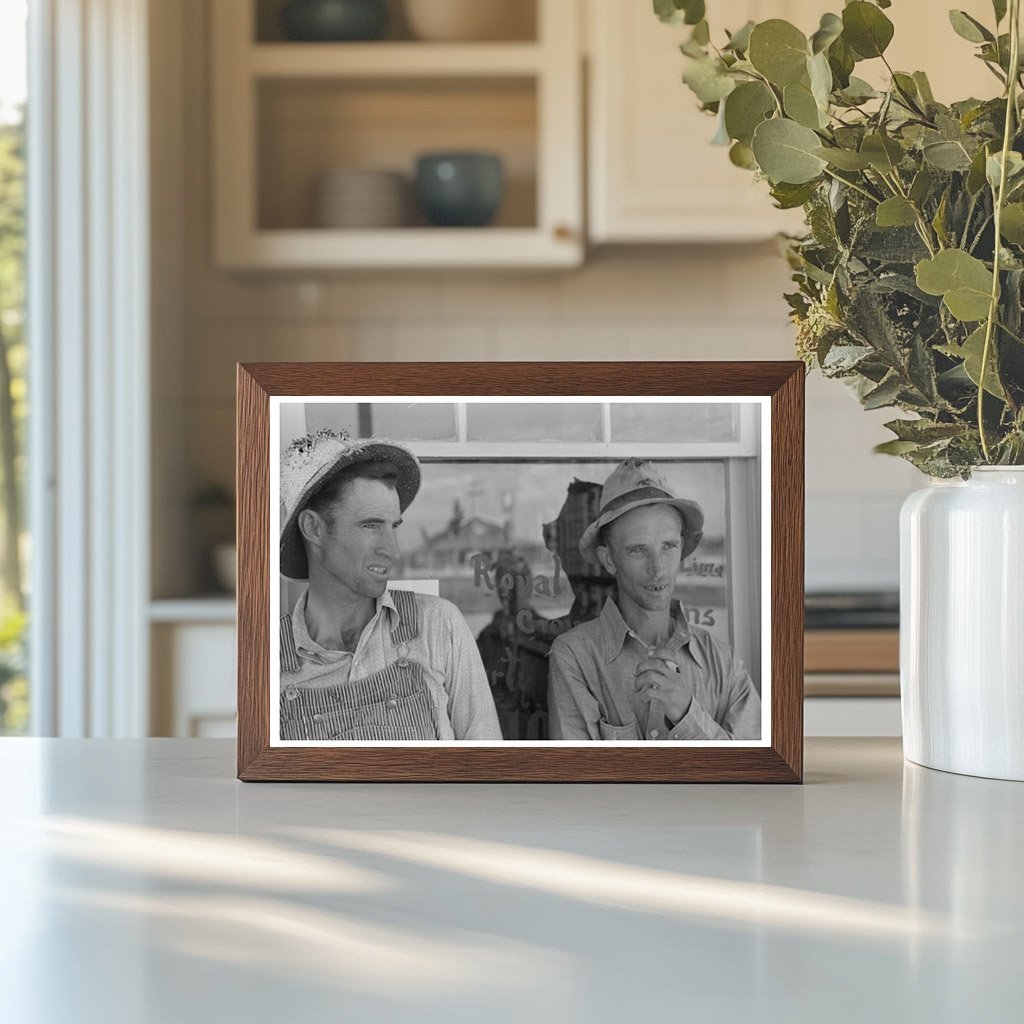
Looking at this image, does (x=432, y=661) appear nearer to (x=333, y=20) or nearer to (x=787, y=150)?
(x=787, y=150)

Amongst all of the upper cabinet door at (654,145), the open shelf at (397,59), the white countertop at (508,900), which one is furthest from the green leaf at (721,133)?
the open shelf at (397,59)

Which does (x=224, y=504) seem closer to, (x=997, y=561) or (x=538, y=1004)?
(x=997, y=561)

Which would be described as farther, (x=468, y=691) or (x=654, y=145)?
(x=654, y=145)

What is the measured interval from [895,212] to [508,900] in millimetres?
352

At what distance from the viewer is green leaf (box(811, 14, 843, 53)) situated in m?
0.56

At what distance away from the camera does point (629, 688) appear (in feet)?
1.97

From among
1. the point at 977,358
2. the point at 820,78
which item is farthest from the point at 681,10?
the point at 977,358

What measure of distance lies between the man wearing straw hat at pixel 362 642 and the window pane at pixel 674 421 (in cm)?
13

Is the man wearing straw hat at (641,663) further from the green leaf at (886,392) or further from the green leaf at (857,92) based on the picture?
the green leaf at (857,92)

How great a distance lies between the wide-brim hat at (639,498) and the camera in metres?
0.61

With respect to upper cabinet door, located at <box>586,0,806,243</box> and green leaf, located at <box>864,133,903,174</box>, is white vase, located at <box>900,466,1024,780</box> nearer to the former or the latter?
green leaf, located at <box>864,133,903,174</box>

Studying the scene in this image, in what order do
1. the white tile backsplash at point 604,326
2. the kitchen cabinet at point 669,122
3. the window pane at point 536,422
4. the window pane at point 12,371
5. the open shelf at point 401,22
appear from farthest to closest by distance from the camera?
1. the white tile backsplash at point 604,326
2. the open shelf at point 401,22
3. the kitchen cabinet at point 669,122
4. the window pane at point 12,371
5. the window pane at point 536,422

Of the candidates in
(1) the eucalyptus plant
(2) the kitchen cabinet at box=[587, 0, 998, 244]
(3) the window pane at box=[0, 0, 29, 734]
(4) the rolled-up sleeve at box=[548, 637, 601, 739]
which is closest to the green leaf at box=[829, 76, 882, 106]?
(1) the eucalyptus plant

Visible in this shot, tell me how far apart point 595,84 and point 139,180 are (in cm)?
91
